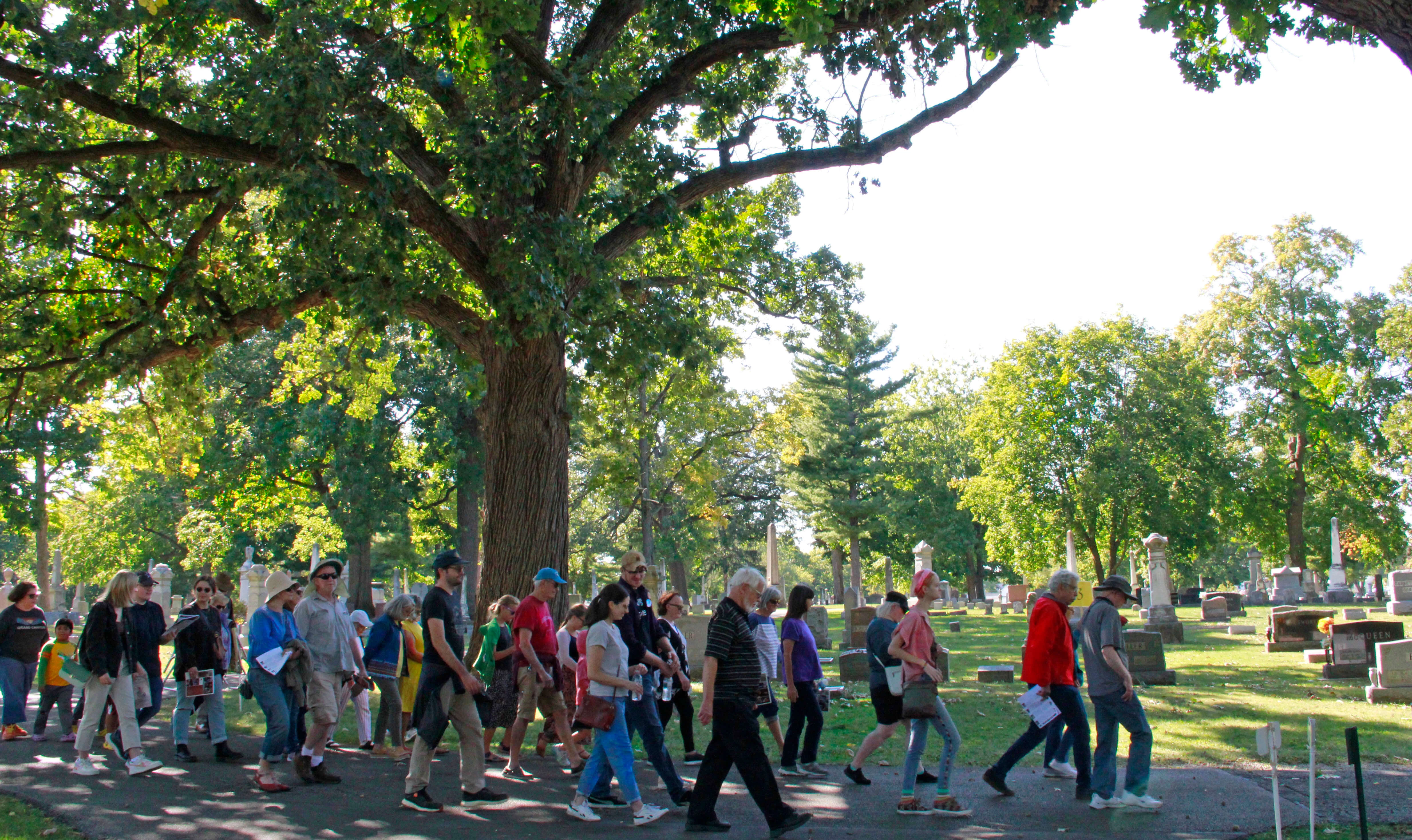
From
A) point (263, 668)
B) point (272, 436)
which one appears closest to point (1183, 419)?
point (272, 436)

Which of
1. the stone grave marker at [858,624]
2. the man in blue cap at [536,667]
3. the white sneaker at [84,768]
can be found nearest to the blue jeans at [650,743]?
the man in blue cap at [536,667]

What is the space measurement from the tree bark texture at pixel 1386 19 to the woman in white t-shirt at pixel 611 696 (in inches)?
225

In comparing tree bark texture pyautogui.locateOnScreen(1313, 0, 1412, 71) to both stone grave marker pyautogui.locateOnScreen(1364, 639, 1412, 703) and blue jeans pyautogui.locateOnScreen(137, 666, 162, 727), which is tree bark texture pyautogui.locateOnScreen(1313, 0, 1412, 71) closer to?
stone grave marker pyautogui.locateOnScreen(1364, 639, 1412, 703)

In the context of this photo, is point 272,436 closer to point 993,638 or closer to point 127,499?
point 127,499

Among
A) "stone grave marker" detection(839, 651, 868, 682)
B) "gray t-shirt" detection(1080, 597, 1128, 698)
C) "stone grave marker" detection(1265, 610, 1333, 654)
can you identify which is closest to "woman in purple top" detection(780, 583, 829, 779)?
"gray t-shirt" detection(1080, 597, 1128, 698)

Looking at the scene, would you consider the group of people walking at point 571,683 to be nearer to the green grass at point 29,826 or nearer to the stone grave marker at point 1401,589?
the green grass at point 29,826

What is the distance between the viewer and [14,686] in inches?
418

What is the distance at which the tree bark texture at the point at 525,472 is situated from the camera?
10539 mm

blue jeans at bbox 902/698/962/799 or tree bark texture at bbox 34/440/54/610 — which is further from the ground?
tree bark texture at bbox 34/440/54/610

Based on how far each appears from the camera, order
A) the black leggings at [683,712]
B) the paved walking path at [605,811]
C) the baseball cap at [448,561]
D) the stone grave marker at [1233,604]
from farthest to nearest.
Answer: the stone grave marker at [1233,604] → the black leggings at [683,712] → the baseball cap at [448,561] → the paved walking path at [605,811]

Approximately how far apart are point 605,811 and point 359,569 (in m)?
28.4

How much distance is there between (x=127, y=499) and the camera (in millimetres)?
44750

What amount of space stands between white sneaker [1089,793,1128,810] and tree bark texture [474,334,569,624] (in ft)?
17.6

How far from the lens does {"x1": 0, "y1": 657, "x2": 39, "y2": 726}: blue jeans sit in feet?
34.5
